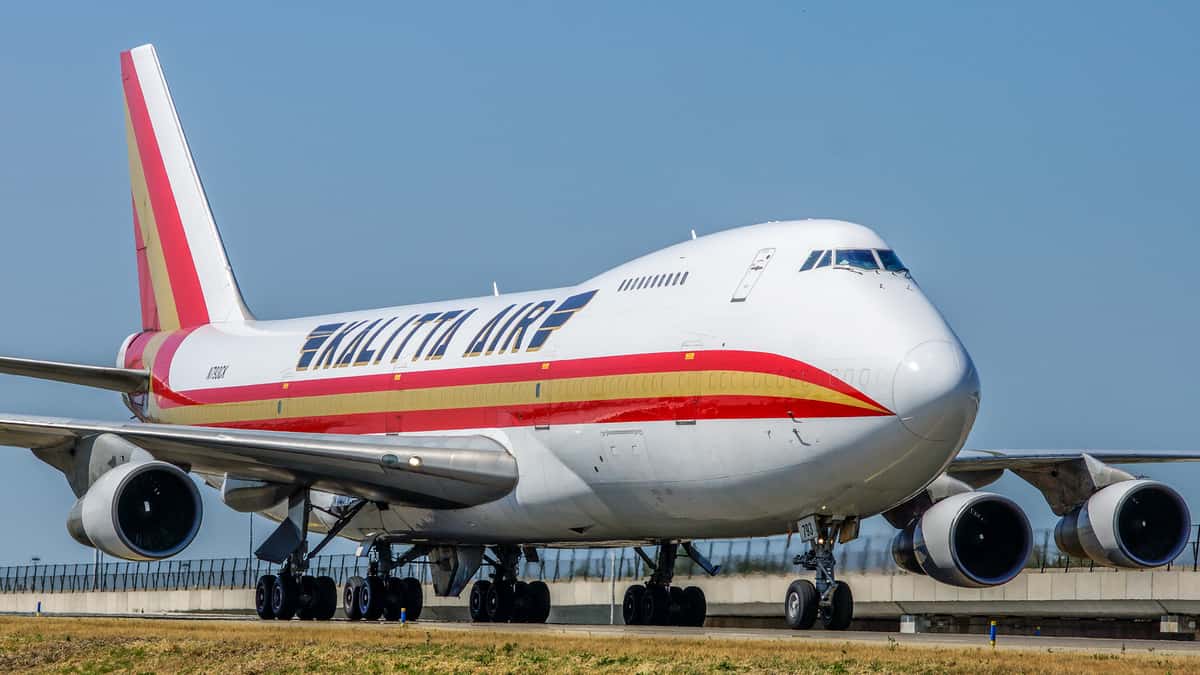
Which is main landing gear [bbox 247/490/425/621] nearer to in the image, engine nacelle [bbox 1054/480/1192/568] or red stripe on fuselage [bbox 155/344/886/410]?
red stripe on fuselage [bbox 155/344/886/410]

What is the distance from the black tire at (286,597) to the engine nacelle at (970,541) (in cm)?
998

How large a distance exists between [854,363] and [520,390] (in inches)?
243

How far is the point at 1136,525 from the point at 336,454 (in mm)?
10889

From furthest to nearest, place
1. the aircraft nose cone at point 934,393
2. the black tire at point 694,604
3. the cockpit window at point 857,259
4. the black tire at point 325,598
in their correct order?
the black tire at point 325,598 → the black tire at point 694,604 → the cockpit window at point 857,259 → the aircraft nose cone at point 934,393

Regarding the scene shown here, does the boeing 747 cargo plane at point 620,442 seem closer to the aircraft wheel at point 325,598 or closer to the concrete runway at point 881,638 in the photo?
the aircraft wheel at point 325,598

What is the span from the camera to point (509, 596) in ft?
96.2

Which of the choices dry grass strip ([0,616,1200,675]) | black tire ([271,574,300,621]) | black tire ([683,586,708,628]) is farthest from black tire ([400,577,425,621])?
black tire ([683,586,708,628])

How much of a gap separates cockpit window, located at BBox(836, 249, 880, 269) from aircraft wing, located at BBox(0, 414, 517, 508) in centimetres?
583

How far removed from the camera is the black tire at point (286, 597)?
28.8 m

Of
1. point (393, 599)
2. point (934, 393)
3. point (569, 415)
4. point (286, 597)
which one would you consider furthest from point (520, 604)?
point (934, 393)

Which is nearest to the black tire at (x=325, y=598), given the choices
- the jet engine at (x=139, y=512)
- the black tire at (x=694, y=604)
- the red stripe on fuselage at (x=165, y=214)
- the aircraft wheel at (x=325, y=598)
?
the aircraft wheel at (x=325, y=598)

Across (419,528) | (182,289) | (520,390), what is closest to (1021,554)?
(520,390)

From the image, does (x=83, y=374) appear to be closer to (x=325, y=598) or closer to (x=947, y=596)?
(x=325, y=598)

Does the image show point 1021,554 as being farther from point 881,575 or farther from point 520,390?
point 881,575
